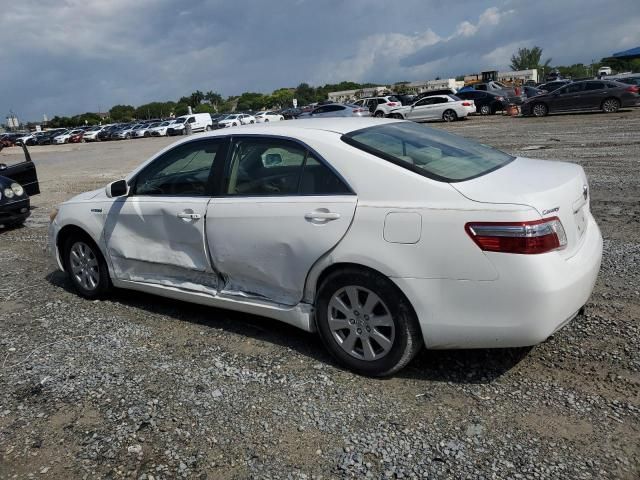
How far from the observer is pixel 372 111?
3778 centimetres

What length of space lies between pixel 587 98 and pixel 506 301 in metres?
24.2

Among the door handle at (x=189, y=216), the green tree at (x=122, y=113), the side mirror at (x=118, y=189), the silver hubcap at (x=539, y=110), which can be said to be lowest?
the silver hubcap at (x=539, y=110)

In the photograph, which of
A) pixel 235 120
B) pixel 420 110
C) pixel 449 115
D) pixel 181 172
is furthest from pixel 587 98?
pixel 235 120

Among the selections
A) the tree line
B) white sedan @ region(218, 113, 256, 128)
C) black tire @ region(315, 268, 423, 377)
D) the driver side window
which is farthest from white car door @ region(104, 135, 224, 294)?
the tree line

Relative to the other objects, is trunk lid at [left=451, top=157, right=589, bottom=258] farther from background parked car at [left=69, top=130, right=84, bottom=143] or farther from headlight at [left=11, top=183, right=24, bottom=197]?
background parked car at [left=69, top=130, right=84, bottom=143]

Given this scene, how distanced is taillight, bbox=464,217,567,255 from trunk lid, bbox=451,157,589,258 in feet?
0.31

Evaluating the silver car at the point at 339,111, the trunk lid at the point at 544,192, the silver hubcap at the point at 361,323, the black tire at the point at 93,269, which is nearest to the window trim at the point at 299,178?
the silver hubcap at the point at 361,323

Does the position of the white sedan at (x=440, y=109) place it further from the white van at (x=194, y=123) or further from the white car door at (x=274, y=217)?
the white car door at (x=274, y=217)

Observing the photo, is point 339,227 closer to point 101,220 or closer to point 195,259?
point 195,259

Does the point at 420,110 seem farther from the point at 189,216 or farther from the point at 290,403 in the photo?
the point at 290,403

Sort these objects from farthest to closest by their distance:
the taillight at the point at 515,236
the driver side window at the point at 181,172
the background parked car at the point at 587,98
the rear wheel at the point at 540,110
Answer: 1. the rear wheel at the point at 540,110
2. the background parked car at the point at 587,98
3. the driver side window at the point at 181,172
4. the taillight at the point at 515,236

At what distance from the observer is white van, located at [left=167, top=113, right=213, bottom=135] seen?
46.7 m

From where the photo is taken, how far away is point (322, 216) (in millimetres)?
3473

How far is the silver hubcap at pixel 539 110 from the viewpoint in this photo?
25.4 m
